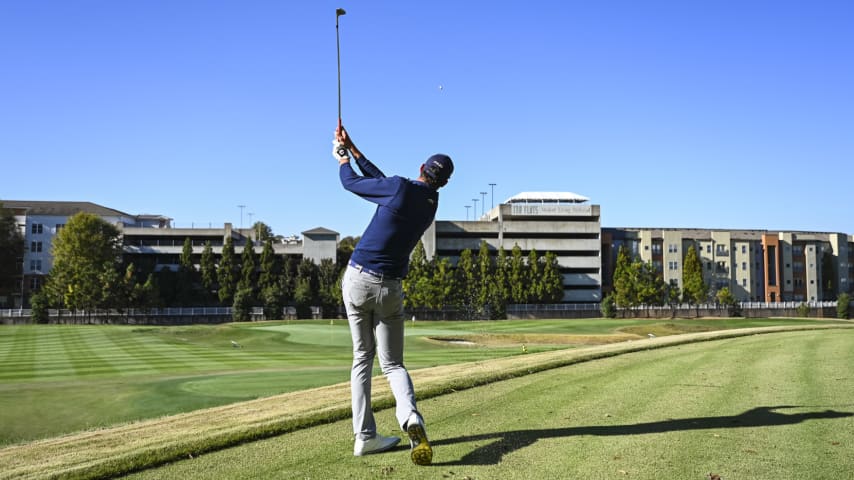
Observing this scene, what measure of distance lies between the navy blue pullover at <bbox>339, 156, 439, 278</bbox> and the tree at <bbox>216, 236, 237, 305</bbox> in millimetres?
88257

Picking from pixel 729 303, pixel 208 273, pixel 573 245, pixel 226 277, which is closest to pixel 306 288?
pixel 226 277

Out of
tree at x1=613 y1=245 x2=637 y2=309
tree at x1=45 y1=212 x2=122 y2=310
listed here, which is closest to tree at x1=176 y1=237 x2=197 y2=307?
tree at x1=45 y1=212 x2=122 y2=310

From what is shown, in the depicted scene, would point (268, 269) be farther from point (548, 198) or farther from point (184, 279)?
point (548, 198)

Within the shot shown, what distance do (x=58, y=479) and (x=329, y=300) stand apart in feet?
275

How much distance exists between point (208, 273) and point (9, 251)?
3154 centimetres

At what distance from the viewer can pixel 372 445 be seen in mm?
6008

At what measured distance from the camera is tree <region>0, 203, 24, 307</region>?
9750 centimetres

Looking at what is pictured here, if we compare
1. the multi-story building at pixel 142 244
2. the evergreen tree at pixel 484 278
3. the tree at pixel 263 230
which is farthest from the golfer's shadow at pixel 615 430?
the tree at pixel 263 230

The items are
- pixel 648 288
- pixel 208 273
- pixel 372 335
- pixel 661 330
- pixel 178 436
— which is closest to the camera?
pixel 372 335

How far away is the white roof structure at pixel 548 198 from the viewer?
118125mm

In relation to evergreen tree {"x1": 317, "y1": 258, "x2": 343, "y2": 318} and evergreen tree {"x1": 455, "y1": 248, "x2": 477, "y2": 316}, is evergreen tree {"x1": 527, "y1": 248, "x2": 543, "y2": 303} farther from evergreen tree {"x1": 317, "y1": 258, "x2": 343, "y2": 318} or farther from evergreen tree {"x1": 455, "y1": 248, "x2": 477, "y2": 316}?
evergreen tree {"x1": 317, "y1": 258, "x2": 343, "y2": 318}

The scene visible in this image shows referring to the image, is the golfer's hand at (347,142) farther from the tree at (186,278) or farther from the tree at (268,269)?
the tree at (186,278)

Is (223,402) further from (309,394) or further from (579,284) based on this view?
(579,284)

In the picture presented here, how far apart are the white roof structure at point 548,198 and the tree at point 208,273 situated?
53375mm
